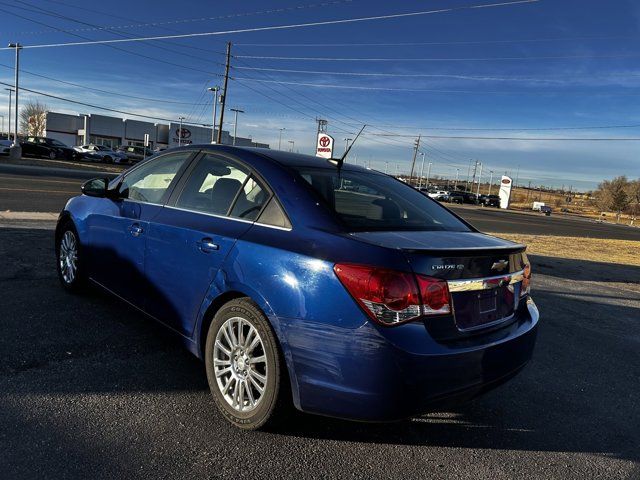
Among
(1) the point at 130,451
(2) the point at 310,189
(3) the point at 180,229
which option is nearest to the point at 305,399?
(1) the point at 130,451

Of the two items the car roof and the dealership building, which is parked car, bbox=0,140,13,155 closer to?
the dealership building

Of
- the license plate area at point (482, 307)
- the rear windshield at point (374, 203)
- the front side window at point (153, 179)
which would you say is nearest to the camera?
the license plate area at point (482, 307)

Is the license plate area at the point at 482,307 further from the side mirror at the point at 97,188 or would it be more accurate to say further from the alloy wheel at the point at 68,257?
the alloy wheel at the point at 68,257

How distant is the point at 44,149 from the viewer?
137ft

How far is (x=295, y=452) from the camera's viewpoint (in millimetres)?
2721

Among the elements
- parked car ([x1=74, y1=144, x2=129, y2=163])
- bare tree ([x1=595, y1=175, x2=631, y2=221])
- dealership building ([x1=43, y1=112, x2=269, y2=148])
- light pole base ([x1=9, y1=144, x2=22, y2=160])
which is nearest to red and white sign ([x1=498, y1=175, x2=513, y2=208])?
bare tree ([x1=595, y1=175, x2=631, y2=221])

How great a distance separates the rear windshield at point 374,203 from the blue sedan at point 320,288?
15mm

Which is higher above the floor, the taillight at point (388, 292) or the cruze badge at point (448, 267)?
the cruze badge at point (448, 267)

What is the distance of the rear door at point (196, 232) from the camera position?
314cm

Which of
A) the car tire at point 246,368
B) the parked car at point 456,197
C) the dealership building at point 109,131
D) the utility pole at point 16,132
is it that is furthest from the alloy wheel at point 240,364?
the dealership building at point 109,131

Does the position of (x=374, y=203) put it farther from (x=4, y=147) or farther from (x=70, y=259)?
(x=4, y=147)

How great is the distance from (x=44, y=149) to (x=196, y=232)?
44948 millimetres

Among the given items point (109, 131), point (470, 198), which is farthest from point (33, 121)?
point (470, 198)

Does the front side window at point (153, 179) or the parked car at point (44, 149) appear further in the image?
the parked car at point (44, 149)
